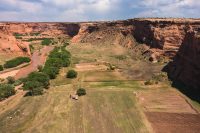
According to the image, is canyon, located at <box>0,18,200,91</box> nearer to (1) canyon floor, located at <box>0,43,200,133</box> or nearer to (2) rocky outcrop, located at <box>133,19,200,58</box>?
(2) rocky outcrop, located at <box>133,19,200,58</box>

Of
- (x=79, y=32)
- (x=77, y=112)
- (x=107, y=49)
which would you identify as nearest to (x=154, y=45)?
(x=107, y=49)

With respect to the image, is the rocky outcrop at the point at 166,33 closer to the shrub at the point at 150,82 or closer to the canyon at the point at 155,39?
the canyon at the point at 155,39

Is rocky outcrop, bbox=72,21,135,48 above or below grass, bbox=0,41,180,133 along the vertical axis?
above

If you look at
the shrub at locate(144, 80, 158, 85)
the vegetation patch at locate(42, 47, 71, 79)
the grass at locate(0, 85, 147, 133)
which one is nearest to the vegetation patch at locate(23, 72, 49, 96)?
the grass at locate(0, 85, 147, 133)

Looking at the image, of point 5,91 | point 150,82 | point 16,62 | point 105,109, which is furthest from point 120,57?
point 105,109

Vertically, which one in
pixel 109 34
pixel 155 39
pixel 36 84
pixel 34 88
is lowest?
pixel 34 88

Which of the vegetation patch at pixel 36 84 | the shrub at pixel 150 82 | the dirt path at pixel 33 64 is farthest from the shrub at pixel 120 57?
the vegetation patch at pixel 36 84

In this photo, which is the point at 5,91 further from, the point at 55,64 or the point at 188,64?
the point at 188,64
